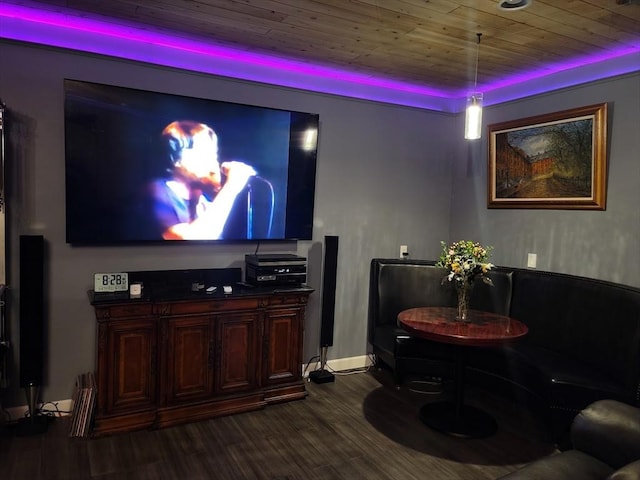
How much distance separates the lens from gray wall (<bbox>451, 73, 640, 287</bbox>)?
10.5 ft

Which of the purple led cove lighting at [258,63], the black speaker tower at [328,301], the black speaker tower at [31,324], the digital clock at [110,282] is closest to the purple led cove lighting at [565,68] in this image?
the purple led cove lighting at [258,63]

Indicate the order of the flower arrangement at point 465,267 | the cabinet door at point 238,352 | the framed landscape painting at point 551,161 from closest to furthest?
the flower arrangement at point 465,267, the cabinet door at point 238,352, the framed landscape painting at point 551,161

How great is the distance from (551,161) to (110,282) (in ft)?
11.1

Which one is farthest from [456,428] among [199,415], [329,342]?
[199,415]

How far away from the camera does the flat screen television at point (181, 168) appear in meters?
3.07

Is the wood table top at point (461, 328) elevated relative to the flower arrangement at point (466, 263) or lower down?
lower down

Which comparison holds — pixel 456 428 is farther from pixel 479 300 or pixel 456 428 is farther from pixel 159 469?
pixel 159 469

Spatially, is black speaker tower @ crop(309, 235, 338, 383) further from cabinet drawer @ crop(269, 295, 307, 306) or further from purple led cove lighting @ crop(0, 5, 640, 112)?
purple led cove lighting @ crop(0, 5, 640, 112)

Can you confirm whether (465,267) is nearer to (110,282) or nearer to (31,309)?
(110,282)

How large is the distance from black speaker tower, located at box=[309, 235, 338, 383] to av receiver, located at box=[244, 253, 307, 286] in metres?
0.31

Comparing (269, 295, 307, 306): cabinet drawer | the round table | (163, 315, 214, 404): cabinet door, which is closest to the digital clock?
(163, 315, 214, 404): cabinet door

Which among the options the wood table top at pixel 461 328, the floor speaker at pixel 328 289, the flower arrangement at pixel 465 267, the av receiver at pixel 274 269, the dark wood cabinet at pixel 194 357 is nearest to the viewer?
the wood table top at pixel 461 328

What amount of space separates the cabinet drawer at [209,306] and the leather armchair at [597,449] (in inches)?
78.5

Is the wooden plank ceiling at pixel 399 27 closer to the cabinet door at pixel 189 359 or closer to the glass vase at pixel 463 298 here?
the glass vase at pixel 463 298
